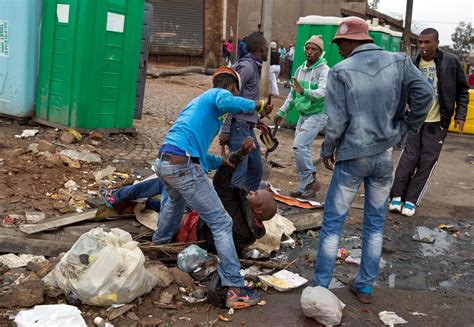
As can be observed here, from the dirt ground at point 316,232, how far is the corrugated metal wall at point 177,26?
38.0ft

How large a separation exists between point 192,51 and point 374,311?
710 inches

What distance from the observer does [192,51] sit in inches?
808

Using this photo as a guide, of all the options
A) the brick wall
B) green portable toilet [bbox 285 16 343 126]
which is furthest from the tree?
green portable toilet [bbox 285 16 343 126]

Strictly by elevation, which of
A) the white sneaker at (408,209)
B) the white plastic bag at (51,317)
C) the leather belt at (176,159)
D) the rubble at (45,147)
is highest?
the leather belt at (176,159)

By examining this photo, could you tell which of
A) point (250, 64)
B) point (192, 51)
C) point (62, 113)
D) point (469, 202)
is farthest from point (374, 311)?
point (192, 51)

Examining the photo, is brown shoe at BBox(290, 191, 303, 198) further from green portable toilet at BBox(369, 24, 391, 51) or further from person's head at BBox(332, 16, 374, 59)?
green portable toilet at BBox(369, 24, 391, 51)

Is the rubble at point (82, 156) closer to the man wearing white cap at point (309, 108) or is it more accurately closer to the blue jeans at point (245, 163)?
the blue jeans at point (245, 163)

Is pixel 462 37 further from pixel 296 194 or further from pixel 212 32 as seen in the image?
pixel 296 194

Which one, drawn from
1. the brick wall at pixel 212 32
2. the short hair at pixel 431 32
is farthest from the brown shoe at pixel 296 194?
the brick wall at pixel 212 32

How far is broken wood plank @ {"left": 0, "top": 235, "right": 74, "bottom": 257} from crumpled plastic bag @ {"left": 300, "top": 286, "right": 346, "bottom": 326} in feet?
6.30

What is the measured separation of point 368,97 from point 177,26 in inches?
704

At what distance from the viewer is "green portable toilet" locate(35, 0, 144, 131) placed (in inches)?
265

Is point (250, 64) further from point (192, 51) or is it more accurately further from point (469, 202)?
point (192, 51)

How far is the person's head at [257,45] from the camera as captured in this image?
16.4 feet
